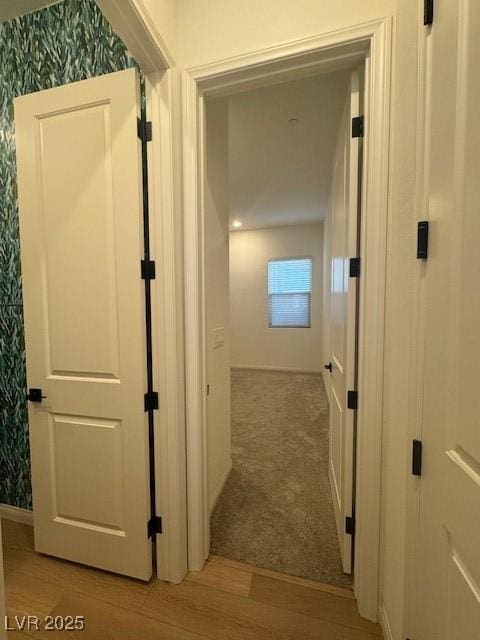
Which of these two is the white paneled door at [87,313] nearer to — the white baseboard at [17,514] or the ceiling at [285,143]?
the white baseboard at [17,514]

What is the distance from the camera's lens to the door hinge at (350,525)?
1331 mm

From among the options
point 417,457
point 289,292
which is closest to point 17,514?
point 417,457

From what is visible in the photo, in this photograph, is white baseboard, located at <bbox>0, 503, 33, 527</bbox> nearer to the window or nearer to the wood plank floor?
the wood plank floor

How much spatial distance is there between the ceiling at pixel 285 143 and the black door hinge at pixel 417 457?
221cm

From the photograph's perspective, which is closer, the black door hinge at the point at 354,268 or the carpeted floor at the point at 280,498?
the black door hinge at the point at 354,268

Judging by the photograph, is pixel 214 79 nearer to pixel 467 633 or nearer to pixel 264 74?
pixel 264 74

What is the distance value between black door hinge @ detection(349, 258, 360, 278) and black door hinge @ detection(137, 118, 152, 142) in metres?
1.09

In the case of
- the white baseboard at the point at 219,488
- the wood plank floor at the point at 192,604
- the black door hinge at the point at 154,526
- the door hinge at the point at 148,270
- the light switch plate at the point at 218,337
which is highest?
the door hinge at the point at 148,270

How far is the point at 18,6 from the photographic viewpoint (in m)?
1.07

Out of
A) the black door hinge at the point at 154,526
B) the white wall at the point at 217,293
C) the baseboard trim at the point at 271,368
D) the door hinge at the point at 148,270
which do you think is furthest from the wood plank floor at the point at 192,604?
the baseboard trim at the point at 271,368

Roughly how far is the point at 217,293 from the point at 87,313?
87cm

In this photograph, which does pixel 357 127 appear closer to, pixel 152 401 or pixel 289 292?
pixel 152 401

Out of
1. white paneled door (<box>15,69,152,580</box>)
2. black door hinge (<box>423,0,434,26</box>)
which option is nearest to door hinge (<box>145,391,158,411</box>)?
white paneled door (<box>15,69,152,580</box>)

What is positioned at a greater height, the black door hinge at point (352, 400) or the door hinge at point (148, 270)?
the door hinge at point (148, 270)
